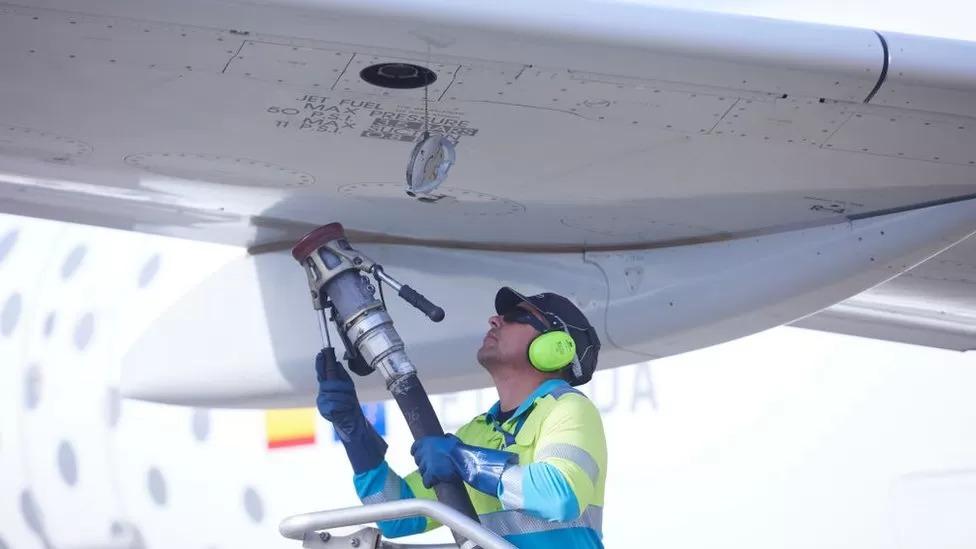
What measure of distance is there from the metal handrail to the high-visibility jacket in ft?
0.38

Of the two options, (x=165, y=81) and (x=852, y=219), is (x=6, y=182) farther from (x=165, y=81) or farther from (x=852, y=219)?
(x=852, y=219)

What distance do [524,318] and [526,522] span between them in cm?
66

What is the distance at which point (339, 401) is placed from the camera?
4.15 meters

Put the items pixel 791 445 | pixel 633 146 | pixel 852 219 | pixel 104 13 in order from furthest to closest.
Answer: pixel 791 445
pixel 852 219
pixel 633 146
pixel 104 13

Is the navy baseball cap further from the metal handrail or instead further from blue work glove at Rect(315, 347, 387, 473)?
the metal handrail

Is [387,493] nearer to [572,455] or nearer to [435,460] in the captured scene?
[435,460]

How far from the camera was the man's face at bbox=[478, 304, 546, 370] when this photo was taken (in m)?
4.27

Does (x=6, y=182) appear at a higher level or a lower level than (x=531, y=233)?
higher

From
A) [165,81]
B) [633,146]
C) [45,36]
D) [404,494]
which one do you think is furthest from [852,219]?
[45,36]

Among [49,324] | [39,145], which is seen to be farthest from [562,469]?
[49,324]

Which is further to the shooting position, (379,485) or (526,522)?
(379,485)

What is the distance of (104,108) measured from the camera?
432 cm

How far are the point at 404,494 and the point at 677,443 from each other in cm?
384

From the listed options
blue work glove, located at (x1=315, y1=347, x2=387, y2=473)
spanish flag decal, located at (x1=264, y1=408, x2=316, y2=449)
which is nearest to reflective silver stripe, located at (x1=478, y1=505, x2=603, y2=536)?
blue work glove, located at (x1=315, y1=347, x2=387, y2=473)
